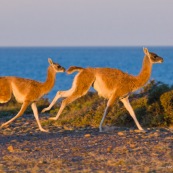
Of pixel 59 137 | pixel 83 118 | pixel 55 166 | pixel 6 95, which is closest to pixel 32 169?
pixel 55 166

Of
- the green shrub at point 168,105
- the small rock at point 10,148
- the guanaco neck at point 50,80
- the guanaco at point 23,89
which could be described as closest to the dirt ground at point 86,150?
the small rock at point 10,148

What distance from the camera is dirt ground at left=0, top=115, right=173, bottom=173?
12.0m

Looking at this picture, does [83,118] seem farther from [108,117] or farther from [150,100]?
[150,100]

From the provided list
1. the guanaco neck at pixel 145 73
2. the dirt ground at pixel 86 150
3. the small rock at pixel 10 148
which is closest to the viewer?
the dirt ground at pixel 86 150

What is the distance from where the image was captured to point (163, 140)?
14.7 meters

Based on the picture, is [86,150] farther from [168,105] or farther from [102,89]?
[168,105]

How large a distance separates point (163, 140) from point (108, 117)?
3.89 m

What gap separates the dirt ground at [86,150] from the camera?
11984mm

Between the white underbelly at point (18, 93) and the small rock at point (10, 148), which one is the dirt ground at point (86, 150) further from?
the white underbelly at point (18, 93)

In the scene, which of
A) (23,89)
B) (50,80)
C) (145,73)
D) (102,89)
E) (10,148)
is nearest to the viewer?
(10,148)

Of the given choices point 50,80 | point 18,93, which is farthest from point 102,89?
point 18,93

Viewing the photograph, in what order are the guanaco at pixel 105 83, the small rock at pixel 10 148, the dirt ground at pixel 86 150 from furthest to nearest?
the guanaco at pixel 105 83
the small rock at pixel 10 148
the dirt ground at pixel 86 150

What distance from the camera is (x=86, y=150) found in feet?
45.0

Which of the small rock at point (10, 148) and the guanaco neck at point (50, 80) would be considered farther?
the guanaco neck at point (50, 80)
